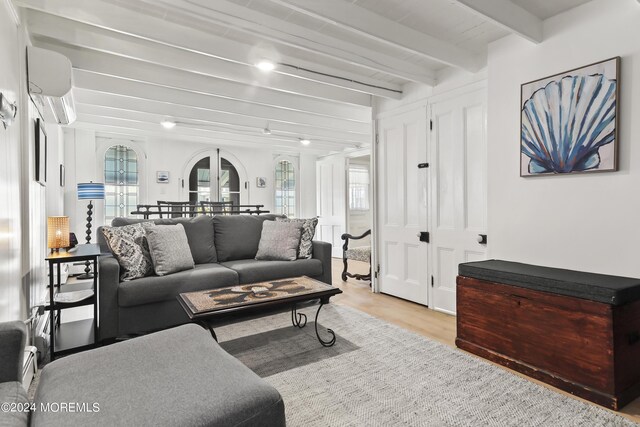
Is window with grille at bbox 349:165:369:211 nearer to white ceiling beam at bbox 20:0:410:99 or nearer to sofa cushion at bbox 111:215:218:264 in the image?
sofa cushion at bbox 111:215:218:264

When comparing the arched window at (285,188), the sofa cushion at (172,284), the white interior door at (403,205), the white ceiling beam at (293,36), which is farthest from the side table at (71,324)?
the arched window at (285,188)

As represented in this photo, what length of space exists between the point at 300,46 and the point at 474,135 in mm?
1745

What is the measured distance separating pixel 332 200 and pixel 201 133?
9.88ft

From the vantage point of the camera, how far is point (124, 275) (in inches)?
Answer: 111

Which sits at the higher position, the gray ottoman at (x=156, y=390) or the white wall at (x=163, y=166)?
the white wall at (x=163, y=166)

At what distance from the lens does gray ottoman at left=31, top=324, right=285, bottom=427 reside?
103 cm

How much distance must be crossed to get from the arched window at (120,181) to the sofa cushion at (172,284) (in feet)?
11.2

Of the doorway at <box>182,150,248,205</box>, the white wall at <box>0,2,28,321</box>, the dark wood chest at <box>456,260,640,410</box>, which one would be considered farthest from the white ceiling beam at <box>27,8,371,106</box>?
the doorway at <box>182,150,248,205</box>

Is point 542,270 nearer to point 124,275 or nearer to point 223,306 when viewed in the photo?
point 223,306

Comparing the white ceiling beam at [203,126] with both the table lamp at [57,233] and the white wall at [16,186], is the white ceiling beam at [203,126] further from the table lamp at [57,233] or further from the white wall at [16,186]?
the table lamp at [57,233]

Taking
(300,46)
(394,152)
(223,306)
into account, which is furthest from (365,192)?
(223,306)

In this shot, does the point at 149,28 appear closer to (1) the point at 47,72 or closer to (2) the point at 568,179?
(1) the point at 47,72

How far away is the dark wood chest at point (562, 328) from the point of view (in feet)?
5.84

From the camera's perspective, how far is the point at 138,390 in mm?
1157
